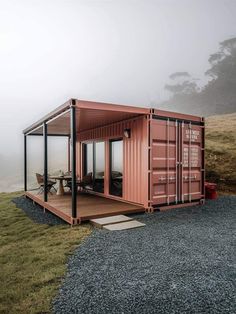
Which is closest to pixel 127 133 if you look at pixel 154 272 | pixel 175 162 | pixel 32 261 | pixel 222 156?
pixel 175 162

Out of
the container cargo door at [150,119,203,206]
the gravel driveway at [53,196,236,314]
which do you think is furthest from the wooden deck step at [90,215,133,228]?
the container cargo door at [150,119,203,206]

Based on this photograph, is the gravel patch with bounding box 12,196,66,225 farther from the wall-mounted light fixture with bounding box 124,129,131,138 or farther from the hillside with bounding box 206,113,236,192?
the hillside with bounding box 206,113,236,192

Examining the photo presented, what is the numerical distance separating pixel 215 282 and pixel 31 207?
6429 millimetres

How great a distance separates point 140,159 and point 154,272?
3706 mm

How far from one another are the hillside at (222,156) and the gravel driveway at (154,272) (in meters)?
5.84

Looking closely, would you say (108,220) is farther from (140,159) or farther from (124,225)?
(140,159)

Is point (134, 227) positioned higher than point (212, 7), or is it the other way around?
point (212, 7)

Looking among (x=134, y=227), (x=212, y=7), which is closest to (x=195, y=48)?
(x=212, y=7)

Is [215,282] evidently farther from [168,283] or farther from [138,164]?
[138,164]

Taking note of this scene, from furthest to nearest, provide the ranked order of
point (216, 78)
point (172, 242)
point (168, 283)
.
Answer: point (216, 78), point (172, 242), point (168, 283)

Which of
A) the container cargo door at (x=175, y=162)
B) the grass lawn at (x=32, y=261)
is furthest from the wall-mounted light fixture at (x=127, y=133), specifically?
the grass lawn at (x=32, y=261)

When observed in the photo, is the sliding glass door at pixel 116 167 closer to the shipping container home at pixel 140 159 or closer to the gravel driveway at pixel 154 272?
the shipping container home at pixel 140 159

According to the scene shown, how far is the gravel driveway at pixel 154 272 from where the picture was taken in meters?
2.28

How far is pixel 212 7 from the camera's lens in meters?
46.6
